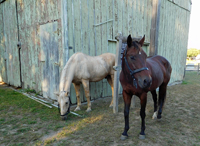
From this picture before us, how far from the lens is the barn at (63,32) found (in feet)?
13.6

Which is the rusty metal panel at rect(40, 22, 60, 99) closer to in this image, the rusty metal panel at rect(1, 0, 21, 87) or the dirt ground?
the dirt ground

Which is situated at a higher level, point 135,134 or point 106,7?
point 106,7

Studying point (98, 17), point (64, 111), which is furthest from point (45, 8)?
point (64, 111)

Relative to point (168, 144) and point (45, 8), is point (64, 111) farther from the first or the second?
point (45, 8)

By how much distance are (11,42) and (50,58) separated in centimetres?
362

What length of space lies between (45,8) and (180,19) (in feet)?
25.3

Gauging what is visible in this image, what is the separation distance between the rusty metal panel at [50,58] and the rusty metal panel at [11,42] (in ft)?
8.08

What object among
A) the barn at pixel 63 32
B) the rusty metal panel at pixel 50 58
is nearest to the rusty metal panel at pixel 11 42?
the barn at pixel 63 32

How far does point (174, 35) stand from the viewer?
26.2 ft

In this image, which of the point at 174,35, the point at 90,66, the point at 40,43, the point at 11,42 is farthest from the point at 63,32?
the point at 174,35

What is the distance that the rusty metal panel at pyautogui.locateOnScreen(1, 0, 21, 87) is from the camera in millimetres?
6326

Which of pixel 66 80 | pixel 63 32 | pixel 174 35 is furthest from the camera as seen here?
pixel 174 35

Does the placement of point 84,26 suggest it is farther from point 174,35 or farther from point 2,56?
point 174,35

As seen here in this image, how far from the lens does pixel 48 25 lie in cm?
438
